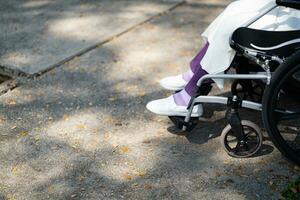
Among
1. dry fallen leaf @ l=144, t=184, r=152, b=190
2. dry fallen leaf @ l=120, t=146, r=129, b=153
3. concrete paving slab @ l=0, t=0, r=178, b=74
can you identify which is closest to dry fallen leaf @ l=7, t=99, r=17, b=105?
concrete paving slab @ l=0, t=0, r=178, b=74

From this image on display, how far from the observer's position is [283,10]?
2990 millimetres

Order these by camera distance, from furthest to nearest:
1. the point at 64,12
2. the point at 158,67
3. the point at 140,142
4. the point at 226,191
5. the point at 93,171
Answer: the point at 64,12 < the point at 158,67 < the point at 140,142 < the point at 93,171 < the point at 226,191

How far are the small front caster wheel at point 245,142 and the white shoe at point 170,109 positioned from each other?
0.22 meters

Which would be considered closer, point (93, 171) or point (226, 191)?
point (226, 191)

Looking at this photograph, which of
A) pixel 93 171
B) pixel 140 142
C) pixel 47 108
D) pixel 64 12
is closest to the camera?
pixel 93 171

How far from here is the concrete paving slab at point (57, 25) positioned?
4410 mm

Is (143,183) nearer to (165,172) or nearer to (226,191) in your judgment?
(165,172)

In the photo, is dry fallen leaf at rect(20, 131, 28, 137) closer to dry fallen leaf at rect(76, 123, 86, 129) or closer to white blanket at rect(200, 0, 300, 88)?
dry fallen leaf at rect(76, 123, 86, 129)

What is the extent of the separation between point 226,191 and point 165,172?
0.38 meters

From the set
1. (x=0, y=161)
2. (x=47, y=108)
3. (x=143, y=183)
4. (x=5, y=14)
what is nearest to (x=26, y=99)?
(x=47, y=108)

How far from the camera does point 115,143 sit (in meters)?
3.36

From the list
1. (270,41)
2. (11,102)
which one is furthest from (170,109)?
(11,102)

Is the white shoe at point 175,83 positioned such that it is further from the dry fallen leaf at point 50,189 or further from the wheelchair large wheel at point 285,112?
the dry fallen leaf at point 50,189

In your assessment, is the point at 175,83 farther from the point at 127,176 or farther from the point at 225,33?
the point at 127,176
